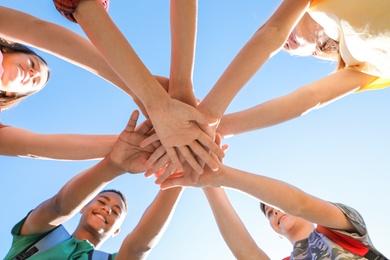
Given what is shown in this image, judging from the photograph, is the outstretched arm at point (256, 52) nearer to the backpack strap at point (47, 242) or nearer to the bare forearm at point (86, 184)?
the bare forearm at point (86, 184)

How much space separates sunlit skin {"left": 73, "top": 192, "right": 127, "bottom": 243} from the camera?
Answer: 3.47m

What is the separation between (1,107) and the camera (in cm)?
328

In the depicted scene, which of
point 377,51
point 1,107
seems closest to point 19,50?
point 1,107

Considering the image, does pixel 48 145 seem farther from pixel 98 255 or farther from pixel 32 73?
pixel 98 255

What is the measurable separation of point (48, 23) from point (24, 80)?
776 mm

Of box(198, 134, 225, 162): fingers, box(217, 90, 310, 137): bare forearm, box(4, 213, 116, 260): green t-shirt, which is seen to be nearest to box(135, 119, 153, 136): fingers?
box(198, 134, 225, 162): fingers

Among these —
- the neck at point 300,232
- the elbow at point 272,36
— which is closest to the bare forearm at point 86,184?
the elbow at point 272,36

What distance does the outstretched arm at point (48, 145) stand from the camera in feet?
8.34

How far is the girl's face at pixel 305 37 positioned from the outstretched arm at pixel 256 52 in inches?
10.6

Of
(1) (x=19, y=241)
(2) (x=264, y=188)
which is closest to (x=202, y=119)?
(2) (x=264, y=188)

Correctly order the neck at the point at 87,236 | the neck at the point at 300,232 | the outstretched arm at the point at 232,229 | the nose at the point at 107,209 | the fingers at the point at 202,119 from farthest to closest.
→ the nose at the point at 107,209 < the neck at the point at 87,236 < the neck at the point at 300,232 < the outstretched arm at the point at 232,229 < the fingers at the point at 202,119

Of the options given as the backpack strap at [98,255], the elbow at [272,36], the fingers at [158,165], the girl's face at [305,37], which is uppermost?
the girl's face at [305,37]

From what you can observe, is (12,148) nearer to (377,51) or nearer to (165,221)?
(165,221)

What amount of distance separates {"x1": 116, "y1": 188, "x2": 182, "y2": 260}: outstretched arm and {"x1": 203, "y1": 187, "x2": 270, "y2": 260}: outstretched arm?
9.8 inches
